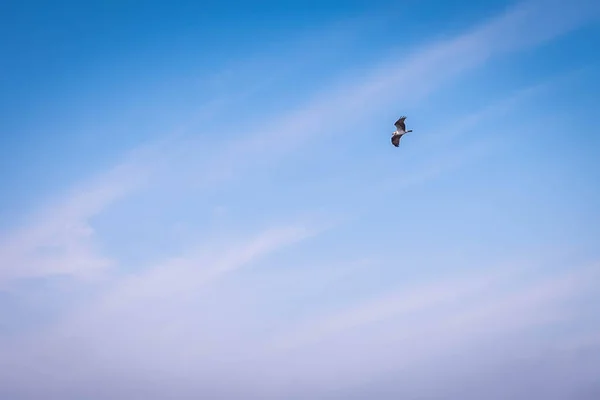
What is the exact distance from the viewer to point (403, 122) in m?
73.7
